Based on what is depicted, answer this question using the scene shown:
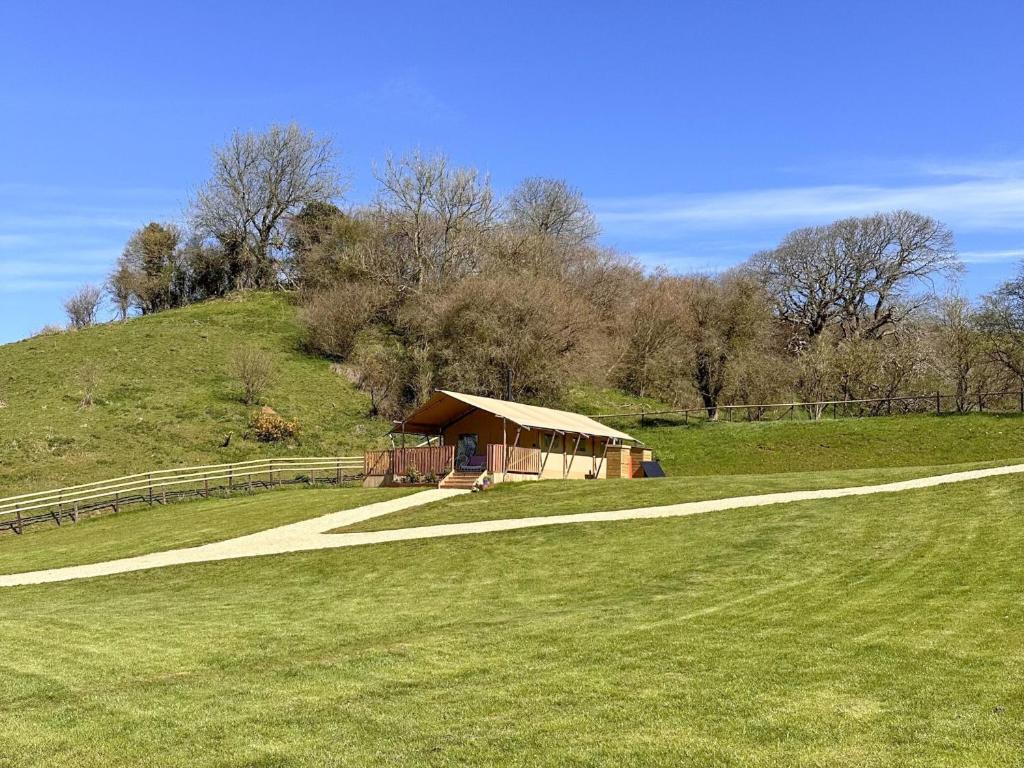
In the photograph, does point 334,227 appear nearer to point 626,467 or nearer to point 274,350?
point 274,350

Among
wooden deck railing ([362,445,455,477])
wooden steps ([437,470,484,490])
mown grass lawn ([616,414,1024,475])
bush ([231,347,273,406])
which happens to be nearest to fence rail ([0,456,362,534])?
wooden deck railing ([362,445,455,477])

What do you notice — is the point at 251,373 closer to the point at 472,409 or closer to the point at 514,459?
the point at 472,409

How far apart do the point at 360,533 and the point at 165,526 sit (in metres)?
7.89

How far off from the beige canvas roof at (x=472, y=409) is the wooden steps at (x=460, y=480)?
238 cm

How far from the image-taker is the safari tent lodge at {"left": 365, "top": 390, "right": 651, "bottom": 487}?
1217 inches

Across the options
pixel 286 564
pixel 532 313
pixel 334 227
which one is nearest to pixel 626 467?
pixel 532 313

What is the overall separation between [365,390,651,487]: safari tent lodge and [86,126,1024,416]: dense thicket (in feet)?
35.8

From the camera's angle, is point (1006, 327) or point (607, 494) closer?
point (607, 494)

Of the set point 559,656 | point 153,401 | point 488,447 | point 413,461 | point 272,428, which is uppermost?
point 153,401

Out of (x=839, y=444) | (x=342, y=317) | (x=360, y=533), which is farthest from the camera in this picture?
(x=342, y=317)

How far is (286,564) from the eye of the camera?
1884 cm

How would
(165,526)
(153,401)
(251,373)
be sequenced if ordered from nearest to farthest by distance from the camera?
(165,526) → (153,401) → (251,373)

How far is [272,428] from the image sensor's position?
42.8 m

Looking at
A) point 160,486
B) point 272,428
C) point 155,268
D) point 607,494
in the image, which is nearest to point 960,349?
point 607,494
